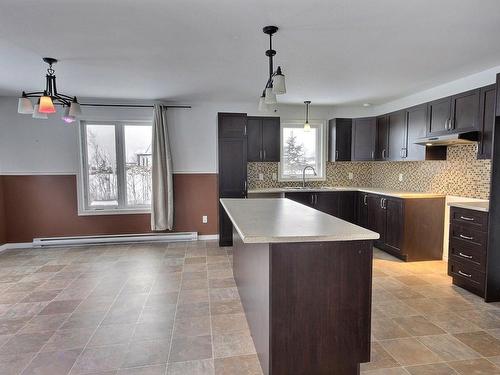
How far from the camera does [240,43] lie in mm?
2730

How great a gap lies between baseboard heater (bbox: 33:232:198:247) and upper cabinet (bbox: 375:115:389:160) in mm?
3350

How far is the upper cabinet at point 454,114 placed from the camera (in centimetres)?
329

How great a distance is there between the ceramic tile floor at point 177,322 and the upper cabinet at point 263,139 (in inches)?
81.4

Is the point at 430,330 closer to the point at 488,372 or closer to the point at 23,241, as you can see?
the point at 488,372

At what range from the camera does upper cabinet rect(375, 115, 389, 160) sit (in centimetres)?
484

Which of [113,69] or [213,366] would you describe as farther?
[113,69]

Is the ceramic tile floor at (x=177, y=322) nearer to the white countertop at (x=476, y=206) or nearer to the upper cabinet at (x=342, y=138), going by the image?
the white countertop at (x=476, y=206)

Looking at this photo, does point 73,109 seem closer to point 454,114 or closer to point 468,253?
point 454,114

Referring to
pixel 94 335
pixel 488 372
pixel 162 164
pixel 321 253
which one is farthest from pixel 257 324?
pixel 162 164

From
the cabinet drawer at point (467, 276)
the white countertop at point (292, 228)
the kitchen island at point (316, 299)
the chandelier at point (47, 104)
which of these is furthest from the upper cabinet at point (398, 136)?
the chandelier at point (47, 104)

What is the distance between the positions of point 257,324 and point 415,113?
→ 3648 mm

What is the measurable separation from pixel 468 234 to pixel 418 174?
67.2 inches

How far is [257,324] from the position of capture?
2059mm

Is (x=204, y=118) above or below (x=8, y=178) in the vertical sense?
above
